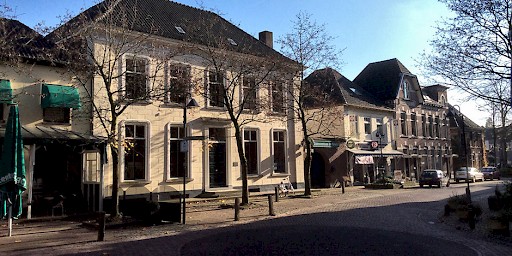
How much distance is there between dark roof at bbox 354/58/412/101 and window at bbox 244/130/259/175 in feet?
61.6

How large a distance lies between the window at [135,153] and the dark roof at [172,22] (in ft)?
14.8

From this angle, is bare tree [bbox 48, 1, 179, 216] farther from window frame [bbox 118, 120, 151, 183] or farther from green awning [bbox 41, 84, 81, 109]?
window frame [bbox 118, 120, 151, 183]

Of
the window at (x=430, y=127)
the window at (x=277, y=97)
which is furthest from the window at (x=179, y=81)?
the window at (x=430, y=127)

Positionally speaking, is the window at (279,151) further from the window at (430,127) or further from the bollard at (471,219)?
the window at (430,127)

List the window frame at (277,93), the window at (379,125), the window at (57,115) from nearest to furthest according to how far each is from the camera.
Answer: the window at (57,115)
the window frame at (277,93)
the window at (379,125)

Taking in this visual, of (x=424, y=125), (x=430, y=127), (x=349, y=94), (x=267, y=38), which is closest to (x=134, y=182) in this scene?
(x=267, y=38)

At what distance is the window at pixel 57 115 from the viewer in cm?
1694

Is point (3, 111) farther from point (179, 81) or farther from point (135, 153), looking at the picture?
point (179, 81)

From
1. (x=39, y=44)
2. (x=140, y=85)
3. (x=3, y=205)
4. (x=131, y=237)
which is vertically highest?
(x=39, y=44)

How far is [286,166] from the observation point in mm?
26016

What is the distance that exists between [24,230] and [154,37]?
35.0 feet

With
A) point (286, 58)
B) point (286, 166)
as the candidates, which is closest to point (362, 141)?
point (286, 166)

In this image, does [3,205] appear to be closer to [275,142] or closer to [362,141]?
[275,142]

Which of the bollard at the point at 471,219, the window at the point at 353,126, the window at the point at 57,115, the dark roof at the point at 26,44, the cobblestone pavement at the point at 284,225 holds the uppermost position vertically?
the dark roof at the point at 26,44
